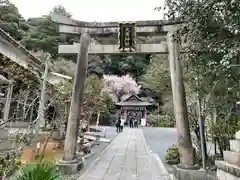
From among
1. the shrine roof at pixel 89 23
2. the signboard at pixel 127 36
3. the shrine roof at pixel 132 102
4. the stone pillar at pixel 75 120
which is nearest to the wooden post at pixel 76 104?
the stone pillar at pixel 75 120

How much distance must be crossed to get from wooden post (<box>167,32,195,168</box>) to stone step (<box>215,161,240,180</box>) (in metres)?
1.08

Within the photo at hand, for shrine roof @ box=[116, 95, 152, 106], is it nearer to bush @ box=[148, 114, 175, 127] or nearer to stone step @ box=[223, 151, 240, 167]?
bush @ box=[148, 114, 175, 127]

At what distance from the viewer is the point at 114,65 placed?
43.7m

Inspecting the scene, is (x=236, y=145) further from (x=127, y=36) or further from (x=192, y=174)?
(x=127, y=36)

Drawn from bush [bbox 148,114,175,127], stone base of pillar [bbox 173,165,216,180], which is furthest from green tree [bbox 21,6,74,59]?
stone base of pillar [bbox 173,165,216,180]

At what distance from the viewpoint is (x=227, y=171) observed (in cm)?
405

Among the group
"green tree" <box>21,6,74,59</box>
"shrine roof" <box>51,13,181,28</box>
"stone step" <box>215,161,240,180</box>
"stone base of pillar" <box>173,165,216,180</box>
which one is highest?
"green tree" <box>21,6,74,59</box>

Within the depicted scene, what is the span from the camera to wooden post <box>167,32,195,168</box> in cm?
556

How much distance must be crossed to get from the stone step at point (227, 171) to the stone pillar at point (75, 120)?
3811mm

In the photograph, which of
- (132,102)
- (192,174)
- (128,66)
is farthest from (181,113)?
(128,66)

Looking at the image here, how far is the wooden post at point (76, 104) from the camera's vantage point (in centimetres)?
609

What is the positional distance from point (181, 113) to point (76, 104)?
3.20 m

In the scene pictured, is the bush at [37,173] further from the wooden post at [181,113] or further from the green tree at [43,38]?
the green tree at [43,38]

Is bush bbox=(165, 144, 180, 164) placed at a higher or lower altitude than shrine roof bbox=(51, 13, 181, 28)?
lower
